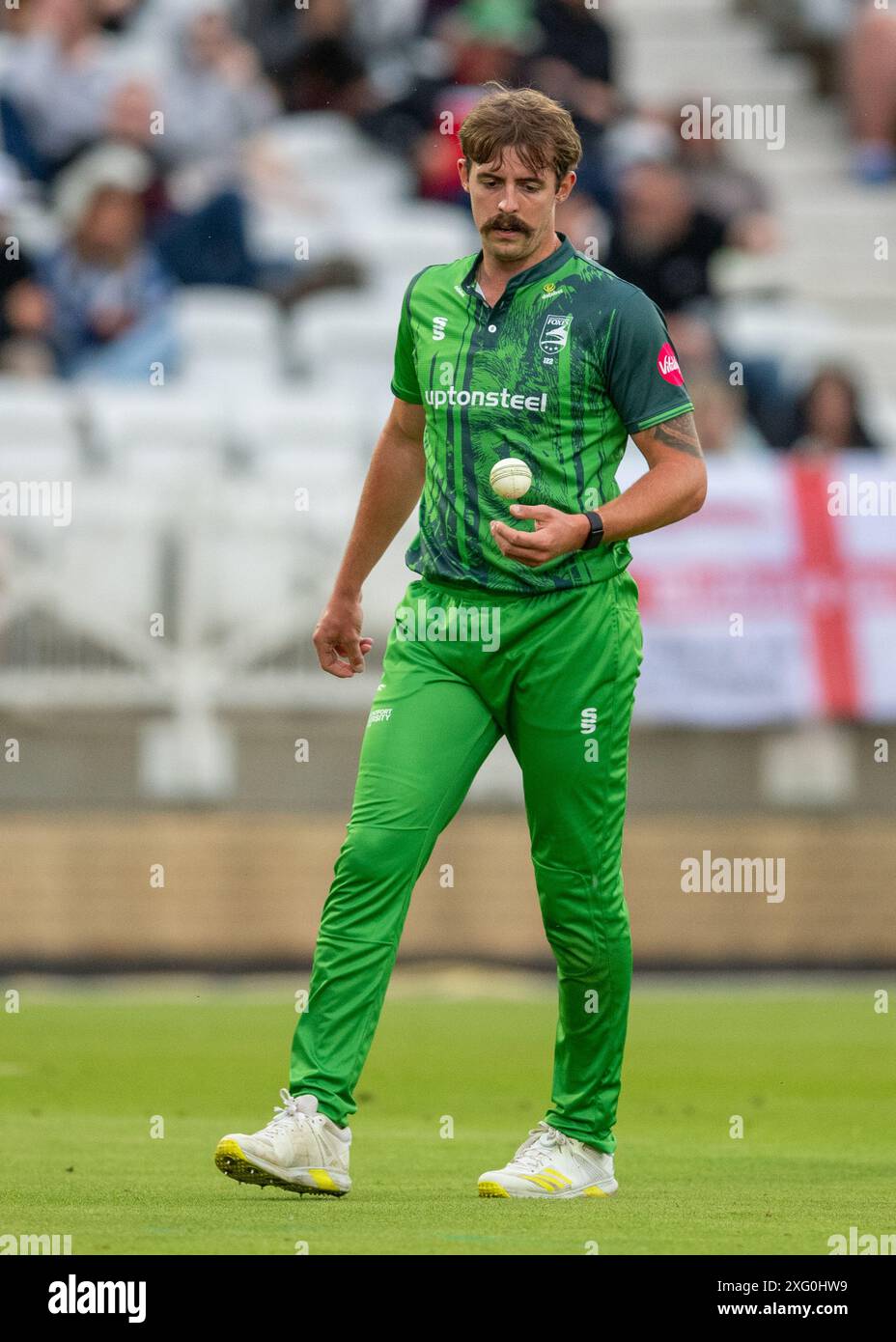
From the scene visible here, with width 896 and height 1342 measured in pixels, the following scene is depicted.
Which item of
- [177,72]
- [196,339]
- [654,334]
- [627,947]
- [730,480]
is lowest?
[627,947]

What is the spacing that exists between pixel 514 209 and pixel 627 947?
1658 mm

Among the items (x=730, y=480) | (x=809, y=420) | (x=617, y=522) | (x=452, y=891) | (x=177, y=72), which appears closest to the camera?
(x=617, y=522)

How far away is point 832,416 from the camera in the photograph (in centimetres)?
1487

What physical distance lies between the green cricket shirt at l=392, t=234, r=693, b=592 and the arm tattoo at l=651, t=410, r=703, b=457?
0.8 inches

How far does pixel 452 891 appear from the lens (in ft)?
42.0

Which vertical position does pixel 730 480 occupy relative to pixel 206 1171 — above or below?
above

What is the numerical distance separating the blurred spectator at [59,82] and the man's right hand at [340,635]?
1105cm

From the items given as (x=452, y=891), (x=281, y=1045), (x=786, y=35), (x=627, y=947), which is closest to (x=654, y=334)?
(x=627, y=947)

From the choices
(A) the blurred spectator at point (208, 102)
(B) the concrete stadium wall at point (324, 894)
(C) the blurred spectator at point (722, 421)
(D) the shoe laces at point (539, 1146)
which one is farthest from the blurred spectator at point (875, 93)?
(D) the shoe laces at point (539, 1146)

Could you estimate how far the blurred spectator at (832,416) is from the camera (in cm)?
1487

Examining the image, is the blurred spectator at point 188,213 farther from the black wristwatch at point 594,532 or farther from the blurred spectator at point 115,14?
the black wristwatch at point 594,532

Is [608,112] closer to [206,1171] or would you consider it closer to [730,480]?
[730,480]

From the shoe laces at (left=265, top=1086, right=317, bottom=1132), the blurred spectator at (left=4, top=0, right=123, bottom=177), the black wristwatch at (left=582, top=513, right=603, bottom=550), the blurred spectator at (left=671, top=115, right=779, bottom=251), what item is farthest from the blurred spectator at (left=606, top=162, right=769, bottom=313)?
the shoe laces at (left=265, top=1086, right=317, bottom=1132)

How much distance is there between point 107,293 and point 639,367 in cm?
1024
